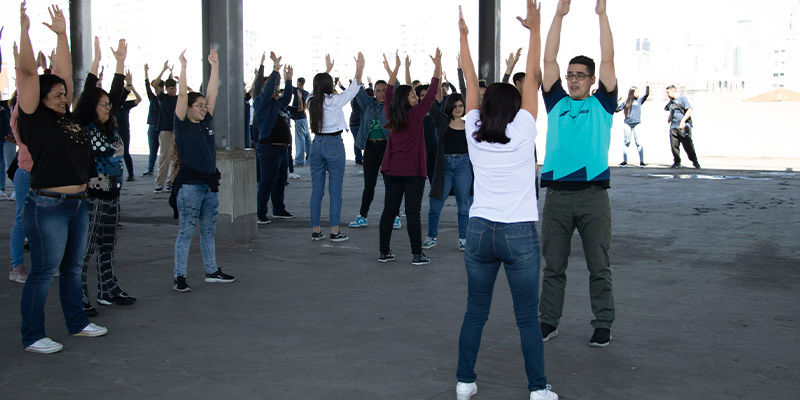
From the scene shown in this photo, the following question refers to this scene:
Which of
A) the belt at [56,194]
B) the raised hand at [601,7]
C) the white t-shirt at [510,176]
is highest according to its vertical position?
the raised hand at [601,7]

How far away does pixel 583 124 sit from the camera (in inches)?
197

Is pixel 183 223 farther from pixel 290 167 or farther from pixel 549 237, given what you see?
pixel 290 167

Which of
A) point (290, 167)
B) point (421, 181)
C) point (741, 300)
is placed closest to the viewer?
point (741, 300)

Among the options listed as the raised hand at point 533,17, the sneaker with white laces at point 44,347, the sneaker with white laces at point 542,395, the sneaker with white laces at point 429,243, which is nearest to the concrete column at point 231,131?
the sneaker with white laces at point 429,243

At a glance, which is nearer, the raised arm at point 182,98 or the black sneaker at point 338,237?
the raised arm at point 182,98

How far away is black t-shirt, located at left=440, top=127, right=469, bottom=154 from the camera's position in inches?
323

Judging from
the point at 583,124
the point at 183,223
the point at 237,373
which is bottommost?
the point at 237,373

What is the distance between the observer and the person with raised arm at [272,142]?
32.1 ft

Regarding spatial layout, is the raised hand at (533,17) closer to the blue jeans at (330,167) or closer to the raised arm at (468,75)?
the raised arm at (468,75)

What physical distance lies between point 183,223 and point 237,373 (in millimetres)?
2338

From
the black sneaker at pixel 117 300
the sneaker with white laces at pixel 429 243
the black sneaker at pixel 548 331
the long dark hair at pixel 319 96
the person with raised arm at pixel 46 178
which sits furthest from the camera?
the long dark hair at pixel 319 96

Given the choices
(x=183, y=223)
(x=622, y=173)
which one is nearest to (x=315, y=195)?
(x=183, y=223)

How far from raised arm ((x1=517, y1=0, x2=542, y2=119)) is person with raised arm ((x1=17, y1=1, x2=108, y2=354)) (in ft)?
9.48

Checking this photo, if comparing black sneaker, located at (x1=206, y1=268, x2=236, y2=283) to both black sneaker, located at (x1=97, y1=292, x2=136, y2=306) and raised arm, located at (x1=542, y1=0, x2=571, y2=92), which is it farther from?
raised arm, located at (x1=542, y1=0, x2=571, y2=92)
